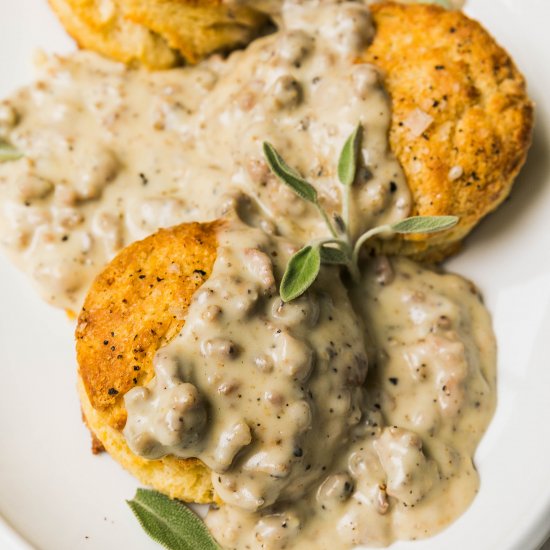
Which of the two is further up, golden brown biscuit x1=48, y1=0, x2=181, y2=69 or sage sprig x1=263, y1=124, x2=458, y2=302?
golden brown biscuit x1=48, y1=0, x2=181, y2=69

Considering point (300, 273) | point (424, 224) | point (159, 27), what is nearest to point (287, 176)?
point (300, 273)

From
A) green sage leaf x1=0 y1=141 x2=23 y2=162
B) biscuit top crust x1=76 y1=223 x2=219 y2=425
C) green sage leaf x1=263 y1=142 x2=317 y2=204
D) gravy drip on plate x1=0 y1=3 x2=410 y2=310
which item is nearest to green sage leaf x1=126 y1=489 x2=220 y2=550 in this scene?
biscuit top crust x1=76 y1=223 x2=219 y2=425

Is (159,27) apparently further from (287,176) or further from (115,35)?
(287,176)

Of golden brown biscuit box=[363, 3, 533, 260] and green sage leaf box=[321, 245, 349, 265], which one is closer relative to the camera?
green sage leaf box=[321, 245, 349, 265]

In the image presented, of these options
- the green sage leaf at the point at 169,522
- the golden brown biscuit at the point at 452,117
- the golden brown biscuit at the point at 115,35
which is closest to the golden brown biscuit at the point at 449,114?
the golden brown biscuit at the point at 452,117

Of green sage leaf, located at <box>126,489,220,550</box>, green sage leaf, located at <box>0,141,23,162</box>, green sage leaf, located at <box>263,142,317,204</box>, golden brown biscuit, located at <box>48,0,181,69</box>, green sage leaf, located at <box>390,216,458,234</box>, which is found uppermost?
golden brown biscuit, located at <box>48,0,181,69</box>

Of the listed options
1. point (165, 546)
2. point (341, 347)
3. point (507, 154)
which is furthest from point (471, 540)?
point (507, 154)

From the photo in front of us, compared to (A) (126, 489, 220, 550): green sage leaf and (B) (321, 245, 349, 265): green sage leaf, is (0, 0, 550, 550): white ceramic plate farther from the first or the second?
(B) (321, 245, 349, 265): green sage leaf

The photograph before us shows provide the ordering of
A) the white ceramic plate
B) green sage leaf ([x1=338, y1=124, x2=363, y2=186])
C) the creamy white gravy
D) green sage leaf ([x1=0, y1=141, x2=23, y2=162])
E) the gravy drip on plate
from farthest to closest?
green sage leaf ([x1=0, y1=141, x2=23, y2=162]), the gravy drip on plate, green sage leaf ([x1=338, y1=124, x2=363, y2=186]), the white ceramic plate, the creamy white gravy
